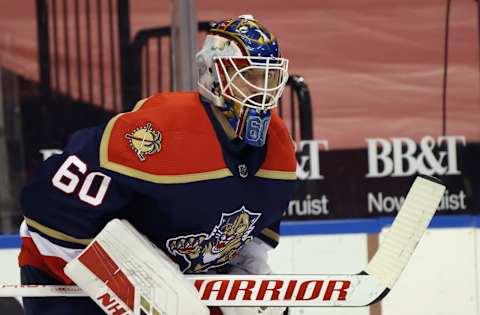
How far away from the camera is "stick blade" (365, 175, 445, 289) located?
2.16m

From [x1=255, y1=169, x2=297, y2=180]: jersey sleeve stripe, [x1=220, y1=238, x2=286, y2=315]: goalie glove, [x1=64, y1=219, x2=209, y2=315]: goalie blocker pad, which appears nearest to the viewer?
[x1=64, y1=219, x2=209, y2=315]: goalie blocker pad

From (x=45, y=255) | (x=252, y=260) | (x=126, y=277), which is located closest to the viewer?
(x=126, y=277)

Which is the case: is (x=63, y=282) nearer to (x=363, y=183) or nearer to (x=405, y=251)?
(x=405, y=251)

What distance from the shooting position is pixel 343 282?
86.2 inches

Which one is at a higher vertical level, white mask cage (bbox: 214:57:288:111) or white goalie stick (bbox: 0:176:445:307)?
white mask cage (bbox: 214:57:288:111)

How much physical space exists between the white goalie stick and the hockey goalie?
0.08m

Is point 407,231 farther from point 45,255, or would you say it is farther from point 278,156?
point 45,255

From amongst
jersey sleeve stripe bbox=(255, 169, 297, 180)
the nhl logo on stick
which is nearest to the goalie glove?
jersey sleeve stripe bbox=(255, 169, 297, 180)

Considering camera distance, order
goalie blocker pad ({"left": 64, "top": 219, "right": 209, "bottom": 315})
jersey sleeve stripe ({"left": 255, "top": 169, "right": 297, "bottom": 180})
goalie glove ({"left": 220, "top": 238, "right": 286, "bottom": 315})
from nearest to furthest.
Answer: goalie blocker pad ({"left": 64, "top": 219, "right": 209, "bottom": 315}) → jersey sleeve stripe ({"left": 255, "top": 169, "right": 297, "bottom": 180}) → goalie glove ({"left": 220, "top": 238, "right": 286, "bottom": 315})

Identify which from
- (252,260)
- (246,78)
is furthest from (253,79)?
(252,260)

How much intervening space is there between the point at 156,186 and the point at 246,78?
0.86 feet

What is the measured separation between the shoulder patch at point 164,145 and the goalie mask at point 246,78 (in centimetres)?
5

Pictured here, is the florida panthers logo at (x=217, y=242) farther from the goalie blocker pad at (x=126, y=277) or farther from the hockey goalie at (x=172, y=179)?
the goalie blocker pad at (x=126, y=277)

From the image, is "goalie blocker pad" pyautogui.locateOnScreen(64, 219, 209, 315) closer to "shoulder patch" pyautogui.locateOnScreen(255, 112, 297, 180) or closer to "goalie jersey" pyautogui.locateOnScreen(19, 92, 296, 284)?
"goalie jersey" pyautogui.locateOnScreen(19, 92, 296, 284)
